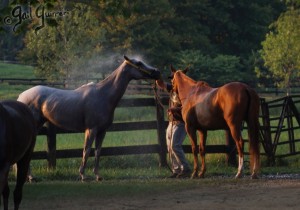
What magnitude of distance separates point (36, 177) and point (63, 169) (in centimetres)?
112

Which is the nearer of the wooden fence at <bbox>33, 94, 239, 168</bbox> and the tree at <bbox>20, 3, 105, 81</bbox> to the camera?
the wooden fence at <bbox>33, 94, 239, 168</bbox>

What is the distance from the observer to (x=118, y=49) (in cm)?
5444

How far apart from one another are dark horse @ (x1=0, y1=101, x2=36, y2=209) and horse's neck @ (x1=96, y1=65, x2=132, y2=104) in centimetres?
445

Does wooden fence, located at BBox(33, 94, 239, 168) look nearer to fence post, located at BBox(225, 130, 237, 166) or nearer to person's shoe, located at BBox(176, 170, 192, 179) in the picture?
fence post, located at BBox(225, 130, 237, 166)

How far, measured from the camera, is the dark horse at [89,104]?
14.9m

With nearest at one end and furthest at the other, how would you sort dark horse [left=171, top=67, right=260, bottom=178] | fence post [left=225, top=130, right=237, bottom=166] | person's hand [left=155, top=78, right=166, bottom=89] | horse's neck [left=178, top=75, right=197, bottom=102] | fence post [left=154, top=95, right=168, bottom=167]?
dark horse [left=171, top=67, right=260, bottom=178] → person's hand [left=155, top=78, right=166, bottom=89] → horse's neck [left=178, top=75, right=197, bottom=102] → fence post [left=154, top=95, right=168, bottom=167] → fence post [left=225, top=130, right=237, bottom=166]

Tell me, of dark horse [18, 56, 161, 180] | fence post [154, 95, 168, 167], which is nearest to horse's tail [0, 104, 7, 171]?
dark horse [18, 56, 161, 180]

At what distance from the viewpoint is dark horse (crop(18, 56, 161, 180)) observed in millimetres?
14898

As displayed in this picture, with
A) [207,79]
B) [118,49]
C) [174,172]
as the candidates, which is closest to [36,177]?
[174,172]

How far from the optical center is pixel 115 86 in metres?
15.2

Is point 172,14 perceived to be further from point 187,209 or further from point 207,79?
point 187,209

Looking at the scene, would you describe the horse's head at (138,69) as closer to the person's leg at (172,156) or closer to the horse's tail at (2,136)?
Answer: the person's leg at (172,156)

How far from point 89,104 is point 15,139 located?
5.15m

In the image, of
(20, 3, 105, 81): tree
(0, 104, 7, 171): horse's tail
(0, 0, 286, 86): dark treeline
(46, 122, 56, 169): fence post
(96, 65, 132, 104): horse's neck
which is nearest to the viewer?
(0, 104, 7, 171): horse's tail
